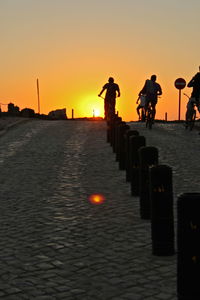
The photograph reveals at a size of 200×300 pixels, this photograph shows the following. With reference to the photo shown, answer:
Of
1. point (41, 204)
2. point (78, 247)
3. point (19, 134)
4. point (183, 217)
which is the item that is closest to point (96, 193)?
point (41, 204)

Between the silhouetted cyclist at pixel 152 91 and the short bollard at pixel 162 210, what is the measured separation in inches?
639

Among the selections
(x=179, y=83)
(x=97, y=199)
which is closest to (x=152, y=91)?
(x=179, y=83)

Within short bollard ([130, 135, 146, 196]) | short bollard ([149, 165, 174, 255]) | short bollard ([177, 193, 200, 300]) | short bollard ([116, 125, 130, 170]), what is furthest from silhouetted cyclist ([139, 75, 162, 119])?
short bollard ([177, 193, 200, 300])

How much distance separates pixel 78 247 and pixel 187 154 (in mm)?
9395

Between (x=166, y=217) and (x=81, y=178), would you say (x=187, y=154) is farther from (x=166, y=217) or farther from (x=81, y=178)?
(x=166, y=217)

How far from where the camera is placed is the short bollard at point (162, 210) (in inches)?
230

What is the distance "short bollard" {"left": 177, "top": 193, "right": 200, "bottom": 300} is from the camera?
4.41 m

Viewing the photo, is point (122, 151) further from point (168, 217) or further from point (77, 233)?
point (168, 217)

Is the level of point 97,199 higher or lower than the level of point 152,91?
lower

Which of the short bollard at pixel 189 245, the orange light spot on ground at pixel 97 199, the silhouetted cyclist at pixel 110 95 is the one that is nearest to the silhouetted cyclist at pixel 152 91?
the silhouetted cyclist at pixel 110 95

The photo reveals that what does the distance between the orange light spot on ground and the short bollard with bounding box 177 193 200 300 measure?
14.4 feet

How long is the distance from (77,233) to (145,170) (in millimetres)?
1231

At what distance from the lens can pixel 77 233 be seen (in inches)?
272

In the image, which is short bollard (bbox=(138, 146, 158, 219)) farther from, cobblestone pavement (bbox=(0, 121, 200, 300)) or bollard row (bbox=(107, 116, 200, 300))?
cobblestone pavement (bbox=(0, 121, 200, 300))
